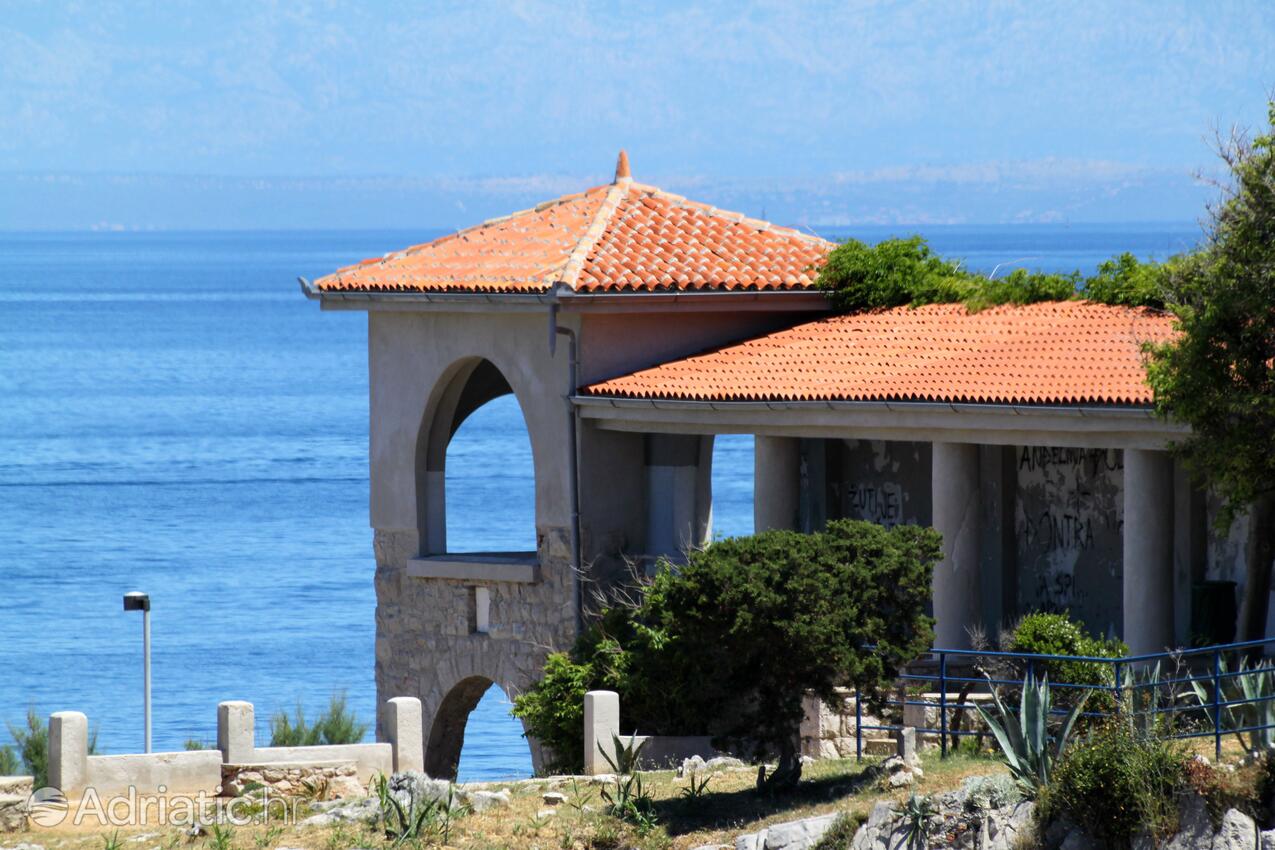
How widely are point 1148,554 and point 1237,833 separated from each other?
6.14 meters

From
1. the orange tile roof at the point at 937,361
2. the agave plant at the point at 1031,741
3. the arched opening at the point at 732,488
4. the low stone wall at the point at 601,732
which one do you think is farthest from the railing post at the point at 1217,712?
the arched opening at the point at 732,488

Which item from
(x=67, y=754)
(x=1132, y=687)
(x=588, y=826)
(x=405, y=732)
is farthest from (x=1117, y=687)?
(x=67, y=754)

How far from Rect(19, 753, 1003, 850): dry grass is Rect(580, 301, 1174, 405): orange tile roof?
492 centimetres

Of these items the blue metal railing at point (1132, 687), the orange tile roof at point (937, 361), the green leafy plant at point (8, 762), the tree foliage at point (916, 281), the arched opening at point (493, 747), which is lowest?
the arched opening at point (493, 747)

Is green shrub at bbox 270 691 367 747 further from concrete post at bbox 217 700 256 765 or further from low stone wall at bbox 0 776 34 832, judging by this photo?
low stone wall at bbox 0 776 34 832

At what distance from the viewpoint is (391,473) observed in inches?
1184

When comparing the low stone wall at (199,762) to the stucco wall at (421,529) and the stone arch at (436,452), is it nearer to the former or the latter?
the stucco wall at (421,529)

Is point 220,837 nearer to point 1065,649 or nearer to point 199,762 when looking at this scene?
point 199,762

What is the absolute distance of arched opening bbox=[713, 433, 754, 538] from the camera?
7681cm

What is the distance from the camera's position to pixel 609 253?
2802 cm

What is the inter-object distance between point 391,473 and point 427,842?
35.6 feet

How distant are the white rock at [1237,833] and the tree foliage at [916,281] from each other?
33.5 ft

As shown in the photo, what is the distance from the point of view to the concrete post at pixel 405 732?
72.8 feet

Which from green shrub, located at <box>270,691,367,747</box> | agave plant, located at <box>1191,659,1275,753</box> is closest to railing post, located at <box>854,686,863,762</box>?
agave plant, located at <box>1191,659,1275,753</box>
